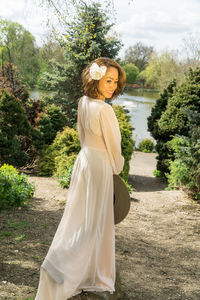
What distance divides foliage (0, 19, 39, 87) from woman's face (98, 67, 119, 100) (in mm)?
27670

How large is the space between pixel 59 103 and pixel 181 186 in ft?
27.5

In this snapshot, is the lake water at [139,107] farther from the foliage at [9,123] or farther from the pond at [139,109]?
the foliage at [9,123]

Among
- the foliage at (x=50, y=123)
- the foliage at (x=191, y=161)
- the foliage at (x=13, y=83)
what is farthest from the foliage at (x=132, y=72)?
the foliage at (x=191, y=161)

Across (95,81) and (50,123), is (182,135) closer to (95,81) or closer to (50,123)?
(50,123)

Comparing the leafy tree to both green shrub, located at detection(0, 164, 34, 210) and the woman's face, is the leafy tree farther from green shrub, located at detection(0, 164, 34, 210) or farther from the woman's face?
the woman's face

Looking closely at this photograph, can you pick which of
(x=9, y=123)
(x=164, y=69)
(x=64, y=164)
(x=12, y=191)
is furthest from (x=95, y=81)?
(x=164, y=69)

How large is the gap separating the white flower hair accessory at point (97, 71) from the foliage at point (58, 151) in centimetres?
616

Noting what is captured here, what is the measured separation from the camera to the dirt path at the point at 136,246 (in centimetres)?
367

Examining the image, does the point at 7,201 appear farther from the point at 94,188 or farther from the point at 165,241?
the point at 94,188

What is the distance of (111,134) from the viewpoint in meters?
2.94

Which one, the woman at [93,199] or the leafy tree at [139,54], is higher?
the leafy tree at [139,54]

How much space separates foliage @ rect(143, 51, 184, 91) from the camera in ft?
97.6

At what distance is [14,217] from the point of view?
18.6 ft

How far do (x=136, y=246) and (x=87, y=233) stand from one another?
7.76ft
